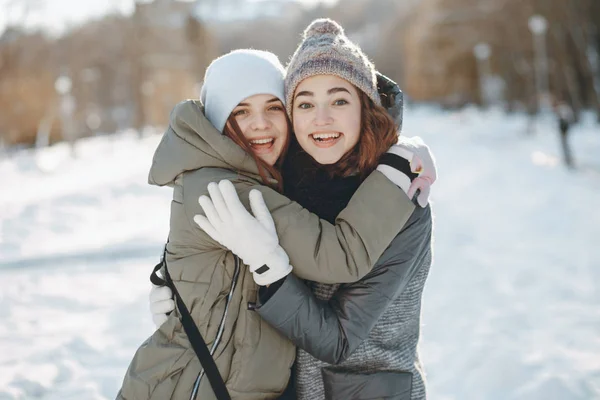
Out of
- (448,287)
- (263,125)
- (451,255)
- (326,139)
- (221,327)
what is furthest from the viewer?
(451,255)

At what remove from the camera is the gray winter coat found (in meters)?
1.82

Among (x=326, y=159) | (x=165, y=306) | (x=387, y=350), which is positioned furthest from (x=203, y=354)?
(x=326, y=159)

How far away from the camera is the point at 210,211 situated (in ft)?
6.08

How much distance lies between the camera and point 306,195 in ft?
6.87

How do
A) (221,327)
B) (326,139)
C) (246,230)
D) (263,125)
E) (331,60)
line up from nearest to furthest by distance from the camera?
1. (246,230)
2. (221,327)
3. (331,60)
4. (326,139)
5. (263,125)

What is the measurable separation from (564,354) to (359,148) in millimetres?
3024

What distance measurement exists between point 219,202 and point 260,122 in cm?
49

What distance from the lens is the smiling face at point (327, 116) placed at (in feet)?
6.71

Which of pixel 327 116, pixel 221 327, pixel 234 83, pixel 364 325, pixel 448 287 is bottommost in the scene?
pixel 448 287

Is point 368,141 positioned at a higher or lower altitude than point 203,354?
higher

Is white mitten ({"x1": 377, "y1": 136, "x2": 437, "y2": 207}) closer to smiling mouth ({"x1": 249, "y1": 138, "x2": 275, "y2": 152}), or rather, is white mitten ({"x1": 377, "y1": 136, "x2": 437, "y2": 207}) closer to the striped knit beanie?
the striped knit beanie

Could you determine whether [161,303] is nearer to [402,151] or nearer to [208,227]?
[208,227]

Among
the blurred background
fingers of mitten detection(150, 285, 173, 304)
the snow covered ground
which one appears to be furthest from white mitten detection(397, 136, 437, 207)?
the snow covered ground

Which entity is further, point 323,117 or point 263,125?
point 263,125
